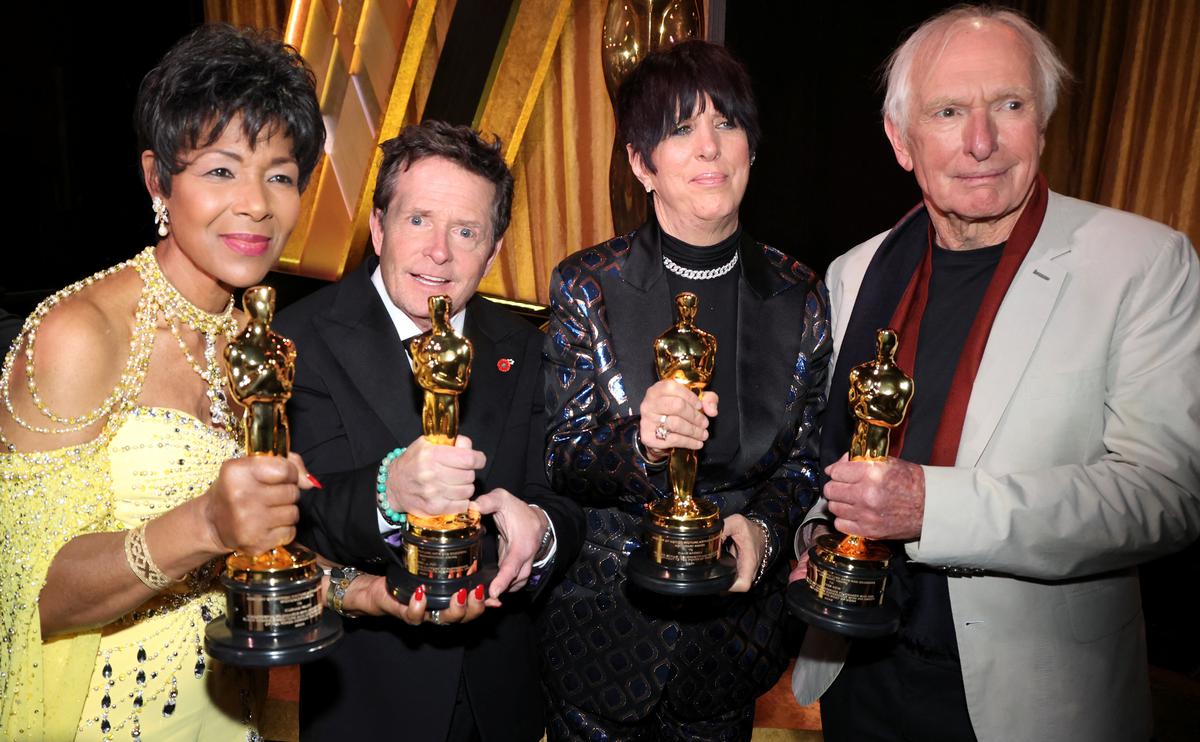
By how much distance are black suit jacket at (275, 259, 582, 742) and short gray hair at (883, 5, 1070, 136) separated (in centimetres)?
117

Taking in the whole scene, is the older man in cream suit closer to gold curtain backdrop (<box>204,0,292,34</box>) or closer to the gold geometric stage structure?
the gold geometric stage structure

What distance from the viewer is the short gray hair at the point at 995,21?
6.86 ft

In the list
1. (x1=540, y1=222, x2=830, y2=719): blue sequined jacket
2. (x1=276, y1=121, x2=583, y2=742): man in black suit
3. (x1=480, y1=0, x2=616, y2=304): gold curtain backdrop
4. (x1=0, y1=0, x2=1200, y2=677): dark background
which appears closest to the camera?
(x1=276, y1=121, x2=583, y2=742): man in black suit

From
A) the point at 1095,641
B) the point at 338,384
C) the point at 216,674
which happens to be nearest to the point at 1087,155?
the point at 1095,641

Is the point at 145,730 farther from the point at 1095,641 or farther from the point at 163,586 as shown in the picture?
the point at 1095,641

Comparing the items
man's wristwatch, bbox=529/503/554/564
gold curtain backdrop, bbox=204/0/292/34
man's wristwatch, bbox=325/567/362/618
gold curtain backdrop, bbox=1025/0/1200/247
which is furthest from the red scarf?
gold curtain backdrop, bbox=204/0/292/34

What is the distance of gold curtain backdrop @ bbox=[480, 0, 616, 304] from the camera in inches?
236

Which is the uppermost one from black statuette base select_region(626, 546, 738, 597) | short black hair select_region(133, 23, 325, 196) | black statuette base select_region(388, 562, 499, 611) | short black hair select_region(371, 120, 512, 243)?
short black hair select_region(133, 23, 325, 196)

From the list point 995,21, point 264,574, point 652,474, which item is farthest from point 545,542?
point 995,21

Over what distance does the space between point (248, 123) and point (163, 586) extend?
2.86 feet

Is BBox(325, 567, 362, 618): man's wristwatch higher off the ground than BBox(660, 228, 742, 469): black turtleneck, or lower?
lower

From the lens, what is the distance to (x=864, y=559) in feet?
5.82

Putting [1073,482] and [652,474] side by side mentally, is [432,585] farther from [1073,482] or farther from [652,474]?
[1073,482]

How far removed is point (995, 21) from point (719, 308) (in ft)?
2.94
